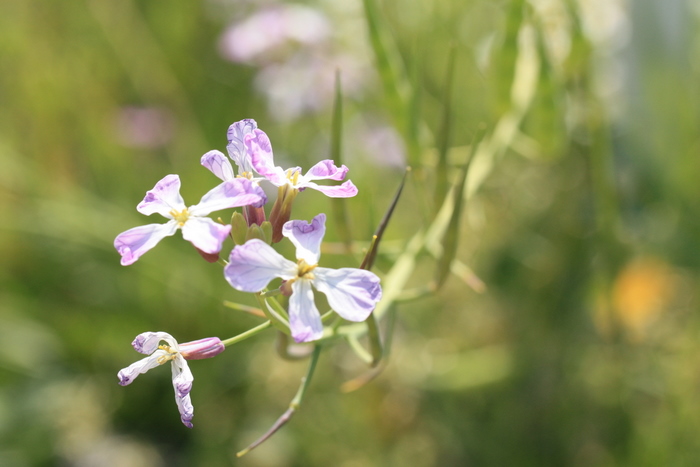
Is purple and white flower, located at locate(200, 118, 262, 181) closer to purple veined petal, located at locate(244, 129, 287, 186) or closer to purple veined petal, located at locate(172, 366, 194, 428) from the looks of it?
purple veined petal, located at locate(244, 129, 287, 186)

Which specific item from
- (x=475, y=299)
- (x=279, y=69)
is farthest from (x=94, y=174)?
(x=475, y=299)

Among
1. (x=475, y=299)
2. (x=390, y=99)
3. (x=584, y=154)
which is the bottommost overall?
(x=475, y=299)

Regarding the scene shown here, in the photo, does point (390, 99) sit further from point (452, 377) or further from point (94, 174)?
point (94, 174)

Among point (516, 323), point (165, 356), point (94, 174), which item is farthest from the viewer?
point (94, 174)

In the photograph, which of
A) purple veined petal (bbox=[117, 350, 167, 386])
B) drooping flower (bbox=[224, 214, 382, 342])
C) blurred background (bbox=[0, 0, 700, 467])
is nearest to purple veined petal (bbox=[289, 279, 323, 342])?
drooping flower (bbox=[224, 214, 382, 342])

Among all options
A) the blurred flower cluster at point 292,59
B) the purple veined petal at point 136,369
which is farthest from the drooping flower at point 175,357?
the blurred flower cluster at point 292,59

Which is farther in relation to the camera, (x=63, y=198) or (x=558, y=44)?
(x=63, y=198)

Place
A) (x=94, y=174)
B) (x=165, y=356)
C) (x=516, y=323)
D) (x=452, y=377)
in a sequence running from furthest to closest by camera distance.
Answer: (x=94, y=174) → (x=516, y=323) → (x=452, y=377) → (x=165, y=356)

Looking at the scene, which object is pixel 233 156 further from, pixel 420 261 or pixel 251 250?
pixel 420 261
